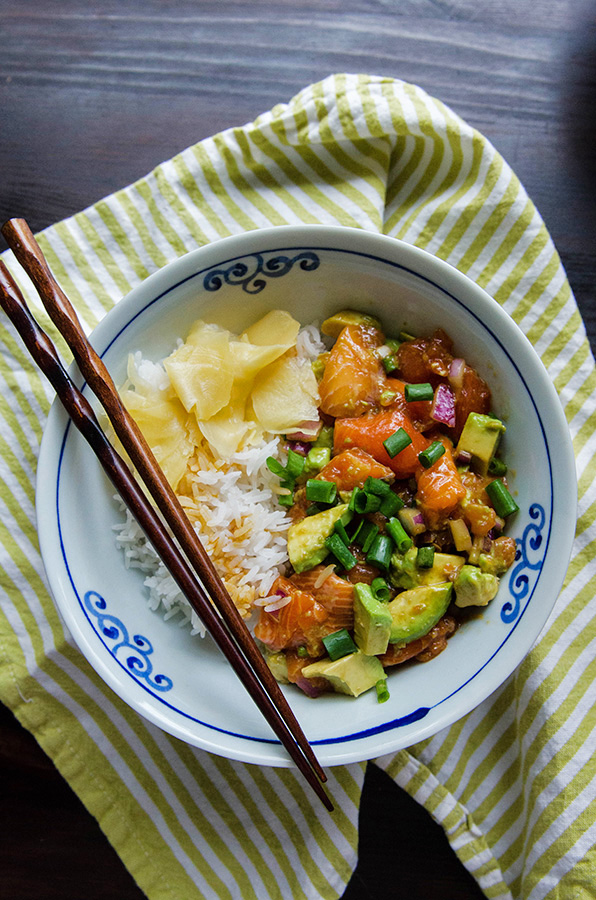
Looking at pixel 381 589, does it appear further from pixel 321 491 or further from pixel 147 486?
pixel 147 486

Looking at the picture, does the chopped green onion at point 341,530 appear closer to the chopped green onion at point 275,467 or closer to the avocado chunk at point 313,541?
the avocado chunk at point 313,541

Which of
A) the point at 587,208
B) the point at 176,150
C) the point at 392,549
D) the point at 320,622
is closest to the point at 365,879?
the point at 320,622

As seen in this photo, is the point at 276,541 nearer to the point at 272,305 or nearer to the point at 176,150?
the point at 272,305

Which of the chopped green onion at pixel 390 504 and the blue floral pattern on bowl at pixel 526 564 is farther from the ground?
the chopped green onion at pixel 390 504

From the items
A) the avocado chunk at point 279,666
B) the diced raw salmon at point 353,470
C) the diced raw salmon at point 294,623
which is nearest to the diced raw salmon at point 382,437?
the diced raw salmon at point 353,470

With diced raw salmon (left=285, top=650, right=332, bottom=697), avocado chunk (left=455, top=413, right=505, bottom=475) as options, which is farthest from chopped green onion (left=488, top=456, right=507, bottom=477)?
diced raw salmon (left=285, top=650, right=332, bottom=697)
